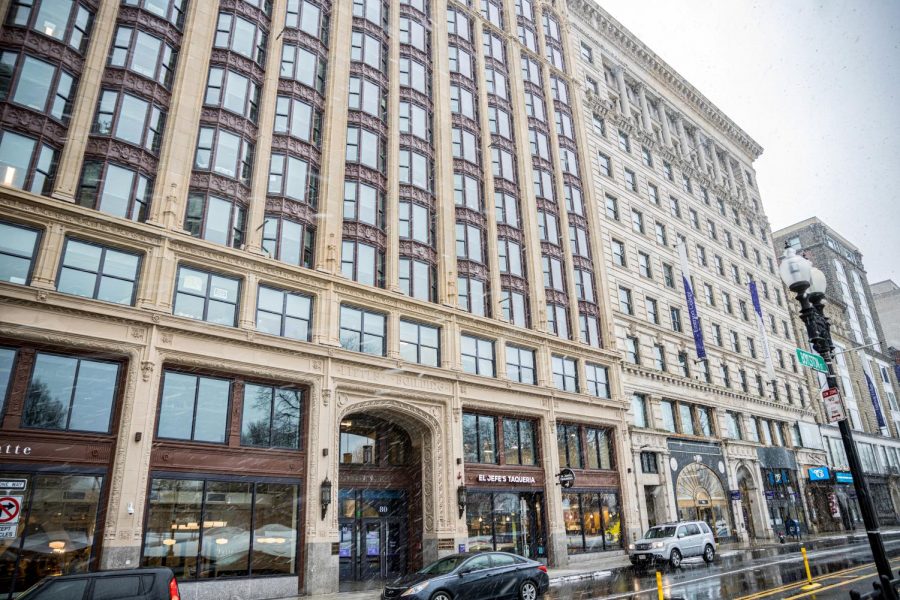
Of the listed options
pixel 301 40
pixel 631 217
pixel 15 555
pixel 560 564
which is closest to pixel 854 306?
pixel 631 217

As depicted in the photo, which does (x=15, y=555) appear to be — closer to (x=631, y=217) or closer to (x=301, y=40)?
(x=301, y=40)

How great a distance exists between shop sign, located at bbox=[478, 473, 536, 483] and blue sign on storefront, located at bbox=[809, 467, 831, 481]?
1304 inches

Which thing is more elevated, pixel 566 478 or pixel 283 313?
pixel 283 313

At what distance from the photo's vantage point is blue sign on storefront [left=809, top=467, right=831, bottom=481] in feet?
159

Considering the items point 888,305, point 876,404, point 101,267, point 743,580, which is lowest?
point 743,580

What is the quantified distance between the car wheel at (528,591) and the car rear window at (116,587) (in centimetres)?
1005

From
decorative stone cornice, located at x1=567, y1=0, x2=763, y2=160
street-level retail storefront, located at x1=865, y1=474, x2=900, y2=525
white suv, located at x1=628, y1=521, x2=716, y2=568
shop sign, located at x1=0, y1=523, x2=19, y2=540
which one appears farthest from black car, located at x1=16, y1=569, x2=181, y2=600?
street-level retail storefront, located at x1=865, y1=474, x2=900, y2=525

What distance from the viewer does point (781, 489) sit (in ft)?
152

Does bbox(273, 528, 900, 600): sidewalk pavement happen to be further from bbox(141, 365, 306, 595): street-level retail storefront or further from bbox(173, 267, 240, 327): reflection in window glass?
bbox(173, 267, 240, 327): reflection in window glass

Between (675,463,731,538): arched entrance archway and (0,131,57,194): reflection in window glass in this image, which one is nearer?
(0,131,57,194): reflection in window glass

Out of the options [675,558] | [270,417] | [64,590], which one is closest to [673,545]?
[675,558]

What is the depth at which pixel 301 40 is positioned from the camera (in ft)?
89.4

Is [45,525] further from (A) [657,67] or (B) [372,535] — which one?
(A) [657,67]

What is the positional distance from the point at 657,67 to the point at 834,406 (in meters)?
49.2
